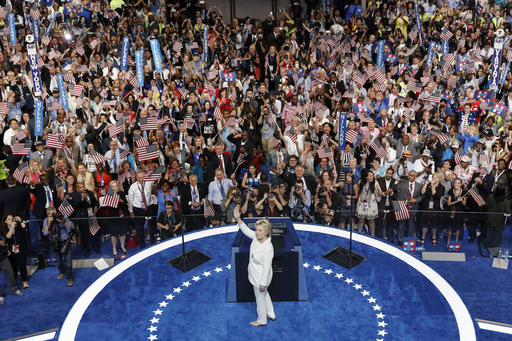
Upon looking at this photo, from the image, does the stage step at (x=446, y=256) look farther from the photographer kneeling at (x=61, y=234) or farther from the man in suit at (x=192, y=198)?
the photographer kneeling at (x=61, y=234)

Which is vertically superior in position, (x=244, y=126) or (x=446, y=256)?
(x=244, y=126)

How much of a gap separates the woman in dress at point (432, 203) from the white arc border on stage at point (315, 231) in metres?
2.00

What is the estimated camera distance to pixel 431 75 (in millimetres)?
17000

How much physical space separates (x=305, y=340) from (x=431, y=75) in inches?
510

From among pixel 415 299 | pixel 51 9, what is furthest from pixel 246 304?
pixel 51 9

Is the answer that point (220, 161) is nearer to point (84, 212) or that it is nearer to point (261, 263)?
point (84, 212)

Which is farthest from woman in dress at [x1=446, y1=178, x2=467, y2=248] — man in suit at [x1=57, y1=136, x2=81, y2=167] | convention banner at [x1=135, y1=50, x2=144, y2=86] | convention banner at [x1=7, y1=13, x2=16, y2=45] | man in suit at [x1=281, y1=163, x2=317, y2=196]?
convention banner at [x1=7, y1=13, x2=16, y2=45]

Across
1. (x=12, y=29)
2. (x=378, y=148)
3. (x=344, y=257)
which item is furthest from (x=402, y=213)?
(x=12, y=29)

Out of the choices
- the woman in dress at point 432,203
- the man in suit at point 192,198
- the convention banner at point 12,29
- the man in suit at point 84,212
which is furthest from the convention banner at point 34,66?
the woman in dress at point 432,203

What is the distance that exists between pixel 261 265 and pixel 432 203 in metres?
5.67

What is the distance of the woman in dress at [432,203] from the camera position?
34.2 feet

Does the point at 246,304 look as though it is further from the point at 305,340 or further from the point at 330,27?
the point at 330,27

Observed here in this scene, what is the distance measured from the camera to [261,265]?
6.70 metres

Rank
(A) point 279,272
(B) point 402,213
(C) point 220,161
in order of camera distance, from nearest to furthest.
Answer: (A) point 279,272, (B) point 402,213, (C) point 220,161
